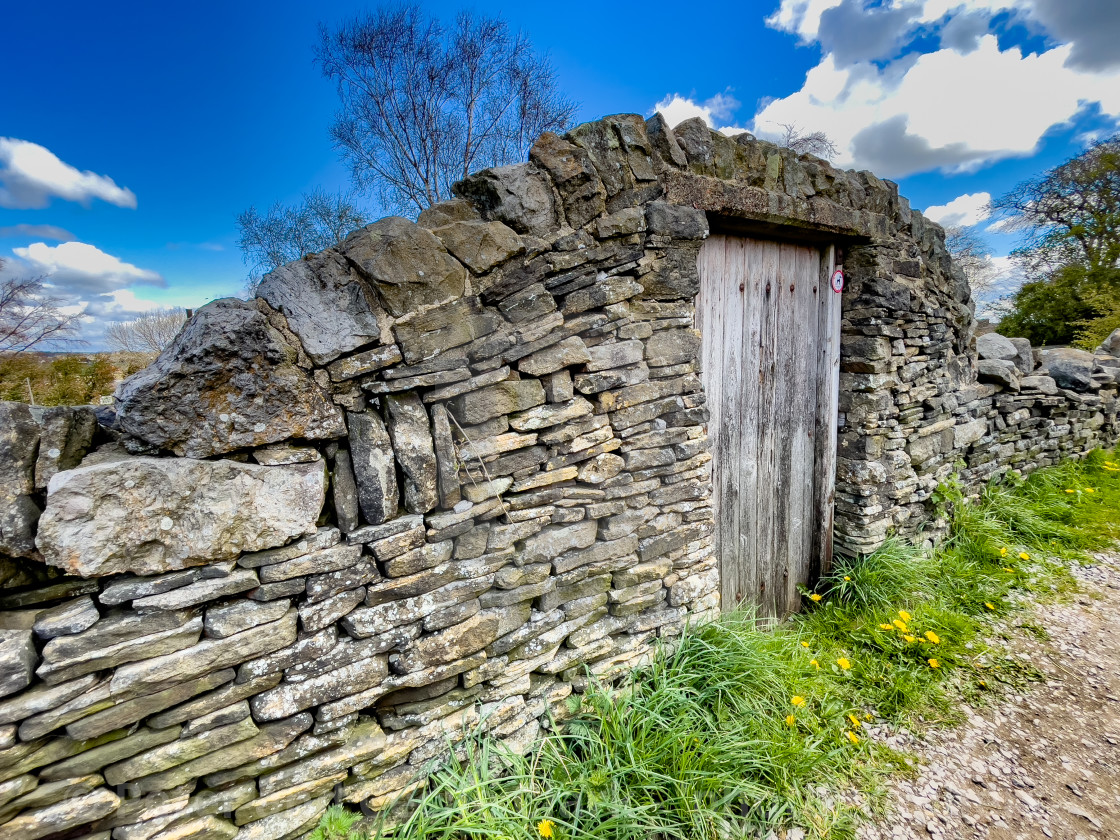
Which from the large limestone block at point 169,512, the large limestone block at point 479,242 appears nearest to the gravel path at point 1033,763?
the large limestone block at point 169,512

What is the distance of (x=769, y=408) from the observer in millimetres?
3170

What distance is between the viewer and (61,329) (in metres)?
5.52

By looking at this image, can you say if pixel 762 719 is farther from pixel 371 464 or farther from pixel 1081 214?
pixel 1081 214

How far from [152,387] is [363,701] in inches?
48.1

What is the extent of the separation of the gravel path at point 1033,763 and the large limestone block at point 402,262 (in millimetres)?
2806

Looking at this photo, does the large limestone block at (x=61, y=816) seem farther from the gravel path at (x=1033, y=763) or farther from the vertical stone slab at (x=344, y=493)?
the gravel path at (x=1033, y=763)

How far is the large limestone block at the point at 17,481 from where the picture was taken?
1267 millimetres

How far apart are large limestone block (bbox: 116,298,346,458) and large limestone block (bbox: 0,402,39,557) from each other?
0.68 feet

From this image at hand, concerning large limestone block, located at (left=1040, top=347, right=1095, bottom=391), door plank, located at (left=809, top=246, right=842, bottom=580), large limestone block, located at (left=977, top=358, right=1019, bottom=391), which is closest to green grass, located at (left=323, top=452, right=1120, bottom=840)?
door plank, located at (left=809, top=246, right=842, bottom=580)

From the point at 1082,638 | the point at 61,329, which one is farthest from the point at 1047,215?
the point at 61,329

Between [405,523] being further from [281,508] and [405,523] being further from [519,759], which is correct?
[519,759]

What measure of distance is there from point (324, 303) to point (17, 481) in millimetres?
926

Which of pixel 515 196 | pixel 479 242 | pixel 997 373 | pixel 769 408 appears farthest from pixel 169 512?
pixel 997 373

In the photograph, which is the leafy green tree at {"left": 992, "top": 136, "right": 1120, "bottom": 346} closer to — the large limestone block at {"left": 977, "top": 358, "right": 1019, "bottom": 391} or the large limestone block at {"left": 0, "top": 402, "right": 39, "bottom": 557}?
the large limestone block at {"left": 977, "top": 358, "right": 1019, "bottom": 391}
